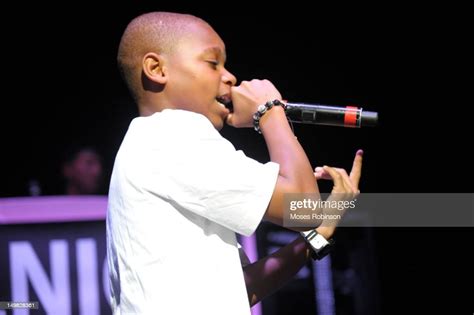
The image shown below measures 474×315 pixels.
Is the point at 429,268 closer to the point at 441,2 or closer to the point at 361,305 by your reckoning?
the point at 361,305

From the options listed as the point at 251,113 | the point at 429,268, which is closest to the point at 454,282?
the point at 429,268

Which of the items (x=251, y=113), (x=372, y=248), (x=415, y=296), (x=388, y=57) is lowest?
(x=415, y=296)

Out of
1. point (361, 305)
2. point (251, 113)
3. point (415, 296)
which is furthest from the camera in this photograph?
point (415, 296)

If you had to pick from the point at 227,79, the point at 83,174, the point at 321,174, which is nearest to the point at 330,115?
the point at 321,174

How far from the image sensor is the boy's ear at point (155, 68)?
142 centimetres

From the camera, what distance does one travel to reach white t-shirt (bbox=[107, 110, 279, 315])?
1.25 metres

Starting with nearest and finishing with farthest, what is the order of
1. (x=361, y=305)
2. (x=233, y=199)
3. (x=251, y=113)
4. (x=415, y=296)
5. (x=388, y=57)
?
1. (x=233, y=199)
2. (x=251, y=113)
3. (x=361, y=305)
4. (x=415, y=296)
5. (x=388, y=57)

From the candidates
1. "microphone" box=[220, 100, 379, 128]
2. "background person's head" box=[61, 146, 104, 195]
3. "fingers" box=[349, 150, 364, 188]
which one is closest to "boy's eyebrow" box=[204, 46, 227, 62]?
"microphone" box=[220, 100, 379, 128]

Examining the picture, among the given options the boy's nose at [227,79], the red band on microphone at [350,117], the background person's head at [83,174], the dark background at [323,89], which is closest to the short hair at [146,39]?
the boy's nose at [227,79]

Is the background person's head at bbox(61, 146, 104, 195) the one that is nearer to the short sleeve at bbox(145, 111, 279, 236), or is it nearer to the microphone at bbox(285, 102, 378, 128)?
the microphone at bbox(285, 102, 378, 128)

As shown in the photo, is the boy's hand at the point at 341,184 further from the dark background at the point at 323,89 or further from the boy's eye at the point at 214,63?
the dark background at the point at 323,89

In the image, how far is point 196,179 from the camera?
4.11 ft

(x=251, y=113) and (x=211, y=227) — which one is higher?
(x=251, y=113)

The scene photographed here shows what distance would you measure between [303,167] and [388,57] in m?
3.07
